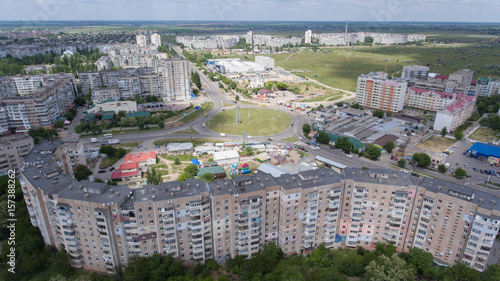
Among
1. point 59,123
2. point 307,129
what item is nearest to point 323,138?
point 307,129

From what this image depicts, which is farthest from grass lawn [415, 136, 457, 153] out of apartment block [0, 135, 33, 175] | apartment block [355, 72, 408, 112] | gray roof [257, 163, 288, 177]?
apartment block [0, 135, 33, 175]

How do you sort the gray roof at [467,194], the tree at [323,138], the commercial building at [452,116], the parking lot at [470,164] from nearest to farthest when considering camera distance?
the gray roof at [467,194]
the parking lot at [470,164]
the tree at [323,138]
the commercial building at [452,116]

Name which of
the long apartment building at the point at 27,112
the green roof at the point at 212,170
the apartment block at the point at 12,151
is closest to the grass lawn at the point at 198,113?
the green roof at the point at 212,170

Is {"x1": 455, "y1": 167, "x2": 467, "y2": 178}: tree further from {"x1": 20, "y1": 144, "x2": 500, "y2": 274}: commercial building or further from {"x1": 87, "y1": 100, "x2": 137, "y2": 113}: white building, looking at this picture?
{"x1": 87, "y1": 100, "x2": 137, "y2": 113}: white building

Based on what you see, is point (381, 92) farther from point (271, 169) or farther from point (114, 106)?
point (114, 106)

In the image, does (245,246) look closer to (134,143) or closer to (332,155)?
(332,155)

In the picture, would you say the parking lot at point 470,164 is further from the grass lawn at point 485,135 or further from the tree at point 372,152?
the tree at point 372,152

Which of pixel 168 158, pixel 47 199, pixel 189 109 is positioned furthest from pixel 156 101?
pixel 47 199
